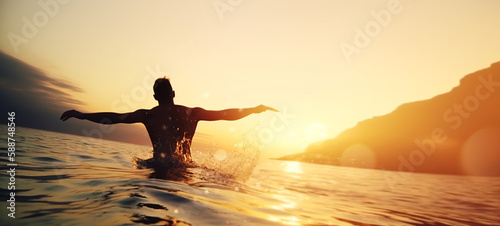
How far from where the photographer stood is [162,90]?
20.0 feet

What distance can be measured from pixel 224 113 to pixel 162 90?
158cm

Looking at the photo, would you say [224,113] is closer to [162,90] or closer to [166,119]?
[166,119]

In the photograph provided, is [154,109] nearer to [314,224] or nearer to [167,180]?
[167,180]

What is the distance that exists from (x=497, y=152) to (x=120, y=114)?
27458 cm

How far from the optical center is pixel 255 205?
4.50m

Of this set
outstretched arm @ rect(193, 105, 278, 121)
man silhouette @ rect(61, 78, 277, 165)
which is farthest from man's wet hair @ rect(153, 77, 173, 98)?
outstretched arm @ rect(193, 105, 278, 121)

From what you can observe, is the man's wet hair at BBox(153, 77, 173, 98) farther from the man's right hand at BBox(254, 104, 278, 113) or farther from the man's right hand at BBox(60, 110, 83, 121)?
the man's right hand at BBox(254, 104, 278, 113)

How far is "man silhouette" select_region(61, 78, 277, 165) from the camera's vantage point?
19.5 ft

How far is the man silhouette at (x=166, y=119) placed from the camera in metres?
5.95

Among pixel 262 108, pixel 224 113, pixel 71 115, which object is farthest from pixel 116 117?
pixel 262 108

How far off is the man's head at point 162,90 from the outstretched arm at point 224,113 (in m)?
0.74

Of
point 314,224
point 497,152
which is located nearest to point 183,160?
point 314,224

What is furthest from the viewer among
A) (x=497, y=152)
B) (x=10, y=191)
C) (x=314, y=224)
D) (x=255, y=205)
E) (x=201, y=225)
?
(x=497, y=152)

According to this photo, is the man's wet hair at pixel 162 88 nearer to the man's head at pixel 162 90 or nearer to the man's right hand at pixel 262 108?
the man's head at pixel 162 90
